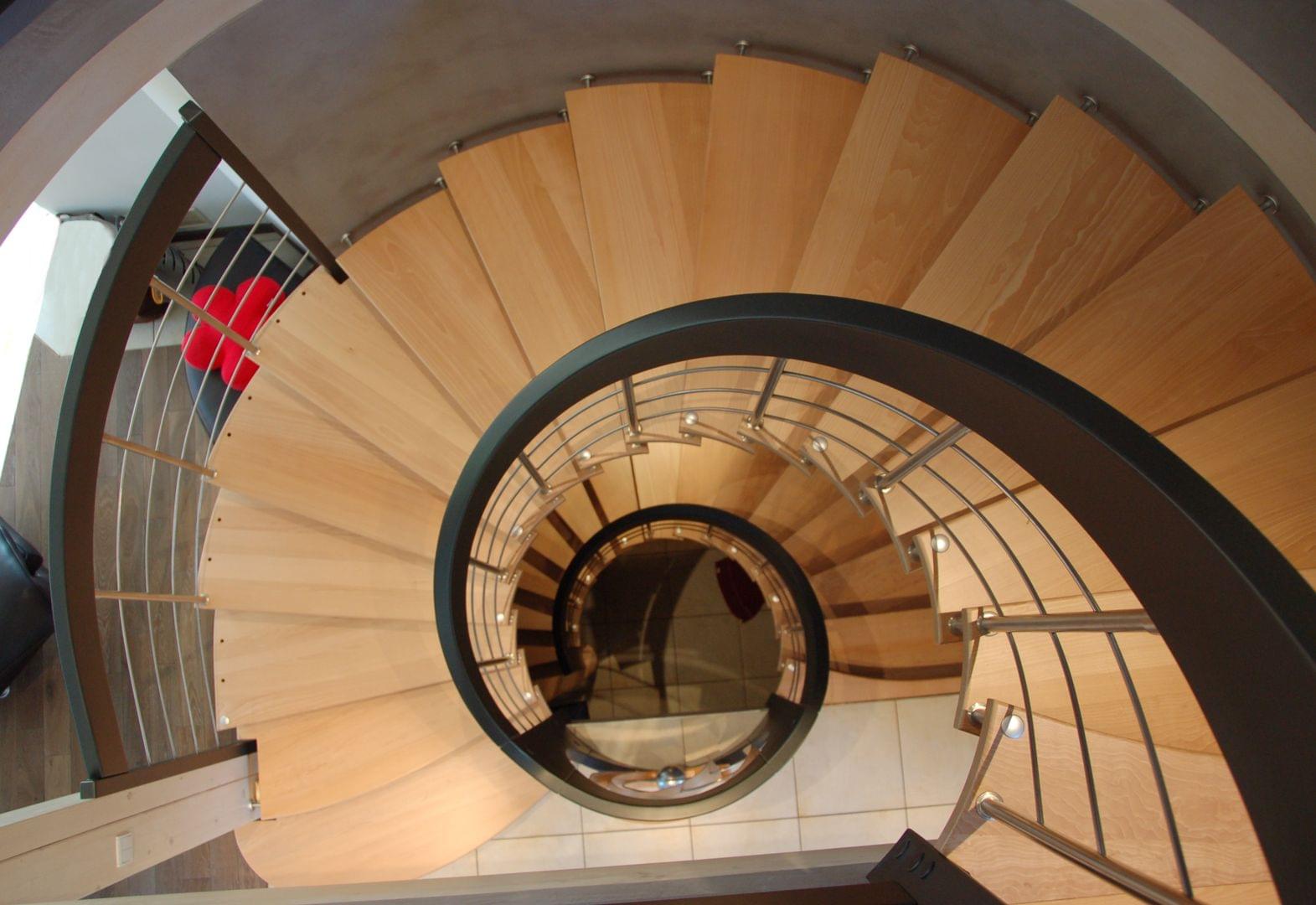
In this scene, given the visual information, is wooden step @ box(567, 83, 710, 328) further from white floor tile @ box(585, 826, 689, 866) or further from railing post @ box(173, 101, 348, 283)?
white floor tile @ box(585, 826, 689, 866)

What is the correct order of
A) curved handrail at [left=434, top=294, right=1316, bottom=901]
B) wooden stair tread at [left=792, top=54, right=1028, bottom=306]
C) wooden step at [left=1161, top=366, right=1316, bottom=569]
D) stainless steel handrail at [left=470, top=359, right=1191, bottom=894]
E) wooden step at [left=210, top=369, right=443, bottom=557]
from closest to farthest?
1. curved handrail at [left=434, top=294, right=1316, bottom=901]
2. stainless steel handrail at [left=470, top=359, right=1191, bottom=894]
3. wooden step at [left=1161, top=366, right=1316, bottom=569]
4. wooden stair tread at [left=792, top=54, right=1028, bottom=306]
5. wooden step at [left=210, top=369, right=443, bottom=557]

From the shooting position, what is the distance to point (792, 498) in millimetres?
4266

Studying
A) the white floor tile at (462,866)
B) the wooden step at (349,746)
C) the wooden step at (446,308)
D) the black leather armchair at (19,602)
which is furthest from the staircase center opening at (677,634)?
the black leather armchair at (19,602)

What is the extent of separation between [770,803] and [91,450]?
3416 millimetres

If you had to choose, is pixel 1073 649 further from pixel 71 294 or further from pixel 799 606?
pixel 71 294

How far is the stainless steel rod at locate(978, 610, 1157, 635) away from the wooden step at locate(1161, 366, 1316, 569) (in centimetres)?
70

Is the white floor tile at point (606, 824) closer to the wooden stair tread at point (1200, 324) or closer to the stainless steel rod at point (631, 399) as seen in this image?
the stainless steel rod at point (631, 399)

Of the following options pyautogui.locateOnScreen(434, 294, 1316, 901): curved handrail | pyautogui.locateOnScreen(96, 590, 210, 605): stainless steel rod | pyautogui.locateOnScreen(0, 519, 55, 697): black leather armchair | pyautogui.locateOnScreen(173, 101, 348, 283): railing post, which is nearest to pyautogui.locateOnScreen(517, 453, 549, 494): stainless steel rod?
pyautogui.locateOnScreen(434, 294, 1316, 901): curved handrail

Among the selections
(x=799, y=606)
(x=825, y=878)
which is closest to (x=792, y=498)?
(x=799, y=606)

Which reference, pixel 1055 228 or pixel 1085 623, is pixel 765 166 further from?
pixel 1085 623

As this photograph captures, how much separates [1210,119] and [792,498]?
243 cm

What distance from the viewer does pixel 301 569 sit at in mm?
3340

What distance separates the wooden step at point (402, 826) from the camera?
360 centimetres

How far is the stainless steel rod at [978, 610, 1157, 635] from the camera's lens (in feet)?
4.03
